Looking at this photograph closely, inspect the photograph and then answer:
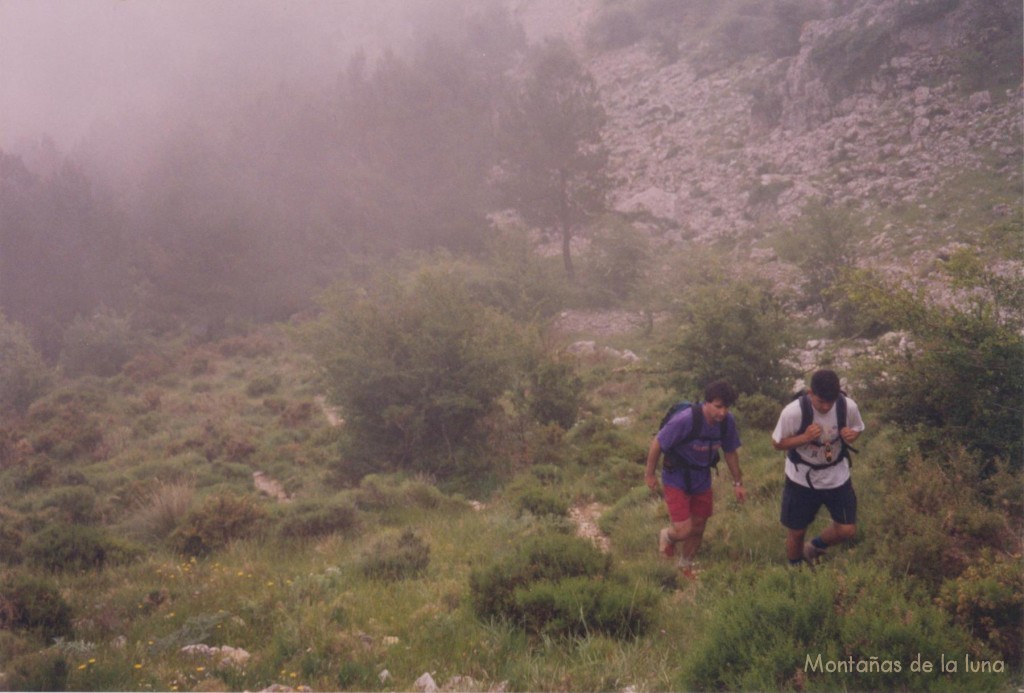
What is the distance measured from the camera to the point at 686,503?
18.5 feet

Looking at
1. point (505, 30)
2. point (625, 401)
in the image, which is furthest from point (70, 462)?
point (505, 30)

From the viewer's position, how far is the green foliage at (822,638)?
3.26m

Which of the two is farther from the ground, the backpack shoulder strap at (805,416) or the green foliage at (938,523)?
the backpack shoulder strap at (805,416)

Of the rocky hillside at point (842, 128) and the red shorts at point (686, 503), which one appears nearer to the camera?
the red shorts at point (686, 503)

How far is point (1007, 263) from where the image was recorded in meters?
12.2

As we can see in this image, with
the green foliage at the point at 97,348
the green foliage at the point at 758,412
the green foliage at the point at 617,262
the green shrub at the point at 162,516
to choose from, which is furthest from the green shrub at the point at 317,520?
the green foliage at the point at 97,348

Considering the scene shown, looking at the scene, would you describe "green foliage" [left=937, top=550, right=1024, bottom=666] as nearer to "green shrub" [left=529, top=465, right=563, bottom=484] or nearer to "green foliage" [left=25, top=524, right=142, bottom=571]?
"green shrub" [left=529, top=465, right=563, bottom=484]

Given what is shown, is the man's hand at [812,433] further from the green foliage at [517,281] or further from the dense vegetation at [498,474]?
the green foliage at [517,281]

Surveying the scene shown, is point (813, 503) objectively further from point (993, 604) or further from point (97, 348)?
point (97, 348)

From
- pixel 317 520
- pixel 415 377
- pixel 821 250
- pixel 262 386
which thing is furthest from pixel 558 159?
pixel 317 520

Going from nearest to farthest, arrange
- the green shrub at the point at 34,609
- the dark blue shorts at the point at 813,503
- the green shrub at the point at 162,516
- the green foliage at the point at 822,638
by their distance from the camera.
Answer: the green foliage at the point at 822,638 → the dark blue shorts at the point at 813,503 → the green shrub at the point at 34,609 → the green shrub at the point at 162,516

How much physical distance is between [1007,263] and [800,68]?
73.7 feet

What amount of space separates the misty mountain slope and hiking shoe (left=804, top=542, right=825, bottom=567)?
54.9ft

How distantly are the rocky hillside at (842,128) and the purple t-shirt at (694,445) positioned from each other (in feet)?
51.3
